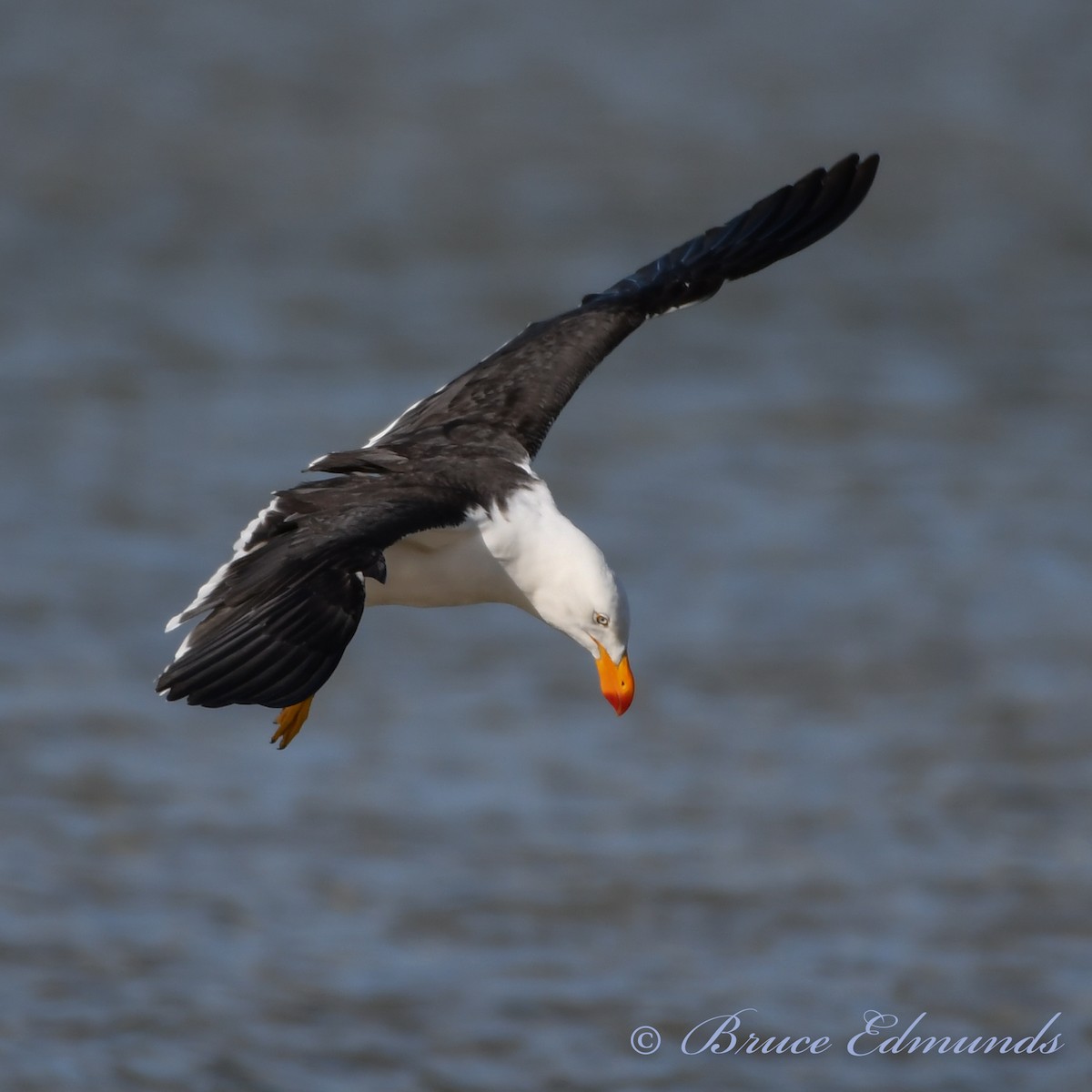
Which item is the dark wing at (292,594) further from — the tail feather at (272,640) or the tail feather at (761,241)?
the tail feather at (761,241)

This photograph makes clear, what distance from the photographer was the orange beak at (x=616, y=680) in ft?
26.2

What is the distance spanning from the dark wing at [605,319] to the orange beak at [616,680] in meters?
1.09

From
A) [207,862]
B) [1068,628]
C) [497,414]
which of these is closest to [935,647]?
[1068,628]

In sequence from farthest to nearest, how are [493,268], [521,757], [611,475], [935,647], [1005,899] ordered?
[493,268]
[611,475]
[935,647]
[521,757]
[1005,899]

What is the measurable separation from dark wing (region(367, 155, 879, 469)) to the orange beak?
3.58ft

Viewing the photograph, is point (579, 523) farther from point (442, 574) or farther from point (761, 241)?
point (442, 574)

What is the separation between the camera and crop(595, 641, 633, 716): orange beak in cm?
800

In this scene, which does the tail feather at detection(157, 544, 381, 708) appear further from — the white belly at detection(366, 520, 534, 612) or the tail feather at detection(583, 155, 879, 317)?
the tail feather at detection(583, 155, 879, 317)

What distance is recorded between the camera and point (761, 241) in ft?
32.3

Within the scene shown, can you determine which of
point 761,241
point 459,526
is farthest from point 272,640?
point 761,241

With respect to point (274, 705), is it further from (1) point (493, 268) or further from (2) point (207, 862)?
(1) point (493, 268)

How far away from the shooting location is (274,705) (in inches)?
270

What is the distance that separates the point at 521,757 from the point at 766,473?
15.7ft

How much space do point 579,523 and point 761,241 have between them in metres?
6.33
